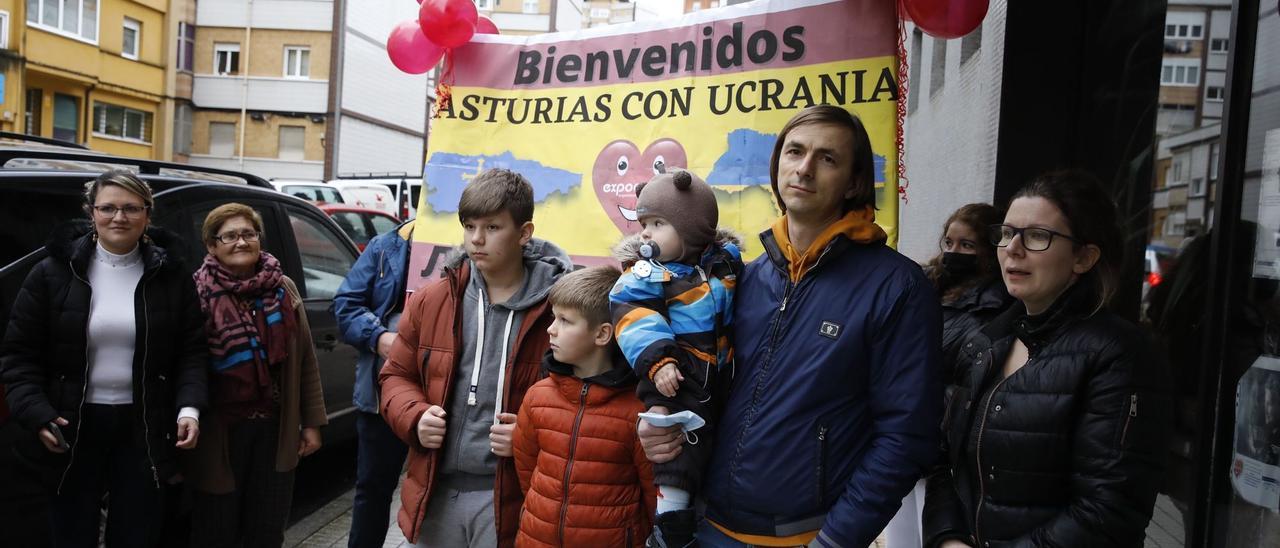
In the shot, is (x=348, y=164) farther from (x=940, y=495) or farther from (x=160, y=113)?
(x=940, y=495)

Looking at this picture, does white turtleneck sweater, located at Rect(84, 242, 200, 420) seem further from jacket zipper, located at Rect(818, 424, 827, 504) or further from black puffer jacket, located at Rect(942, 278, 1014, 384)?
black puffer jacket, located at Rect(942, 278, 1014, 384)

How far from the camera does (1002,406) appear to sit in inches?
82.9

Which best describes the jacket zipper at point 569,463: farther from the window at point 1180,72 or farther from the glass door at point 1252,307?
the window at point 1180,72

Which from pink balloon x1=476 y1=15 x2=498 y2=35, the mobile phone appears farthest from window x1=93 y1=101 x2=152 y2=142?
the mobile phone

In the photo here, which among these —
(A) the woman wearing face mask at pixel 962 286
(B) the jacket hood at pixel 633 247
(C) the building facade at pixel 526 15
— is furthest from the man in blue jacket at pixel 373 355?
(C) the building facade at pixel 526 15

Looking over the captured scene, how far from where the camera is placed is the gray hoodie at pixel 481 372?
2605mm

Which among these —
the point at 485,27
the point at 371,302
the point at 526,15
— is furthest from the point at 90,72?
the point at 371,302

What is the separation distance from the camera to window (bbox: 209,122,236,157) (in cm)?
3238

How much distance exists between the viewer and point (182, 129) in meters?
31.9

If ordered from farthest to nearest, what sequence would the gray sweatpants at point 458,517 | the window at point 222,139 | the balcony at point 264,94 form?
1. the window at point 222,139
2. the balcony at point 264,94
3. the gray sweatpants at point 458,517

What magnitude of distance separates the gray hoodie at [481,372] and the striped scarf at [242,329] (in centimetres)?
122

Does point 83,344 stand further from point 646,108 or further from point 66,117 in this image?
point 66,117

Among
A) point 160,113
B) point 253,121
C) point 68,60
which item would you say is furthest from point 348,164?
point 68,60

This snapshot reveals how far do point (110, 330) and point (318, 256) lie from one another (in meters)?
1.97
